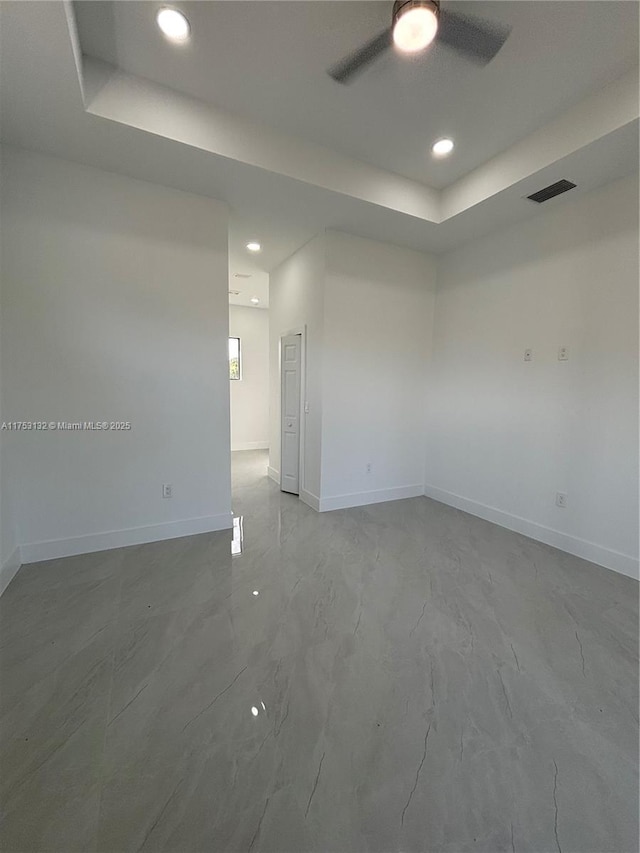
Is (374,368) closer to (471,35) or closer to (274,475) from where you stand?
(274,475)

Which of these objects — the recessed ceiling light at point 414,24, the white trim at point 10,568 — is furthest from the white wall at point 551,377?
the white trim at point 10,568

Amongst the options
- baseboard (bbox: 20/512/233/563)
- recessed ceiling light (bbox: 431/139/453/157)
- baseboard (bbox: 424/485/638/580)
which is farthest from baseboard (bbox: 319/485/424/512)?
recessed ceiling light (bbox: 431/139/453/157)

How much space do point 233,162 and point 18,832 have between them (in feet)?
11.6

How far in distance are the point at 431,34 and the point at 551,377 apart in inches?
103

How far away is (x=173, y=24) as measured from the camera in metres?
1.83

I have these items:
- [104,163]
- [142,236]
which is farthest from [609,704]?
[104,163]

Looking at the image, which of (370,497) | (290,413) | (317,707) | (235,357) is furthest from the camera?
(235,357)

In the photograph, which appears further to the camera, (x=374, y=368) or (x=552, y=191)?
(x=374, y=368)

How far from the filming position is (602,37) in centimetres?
188

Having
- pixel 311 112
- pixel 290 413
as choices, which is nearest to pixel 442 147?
pixel 311 112

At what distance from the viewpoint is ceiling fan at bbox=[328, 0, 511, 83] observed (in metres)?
1.56

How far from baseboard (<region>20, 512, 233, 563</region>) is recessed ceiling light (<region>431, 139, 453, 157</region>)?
12.0 ft

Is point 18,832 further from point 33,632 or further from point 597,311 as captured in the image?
point 597,311

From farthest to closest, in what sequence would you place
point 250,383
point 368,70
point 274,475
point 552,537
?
point 250,383 → point 274,475 → point 552,537 → point 368,70
